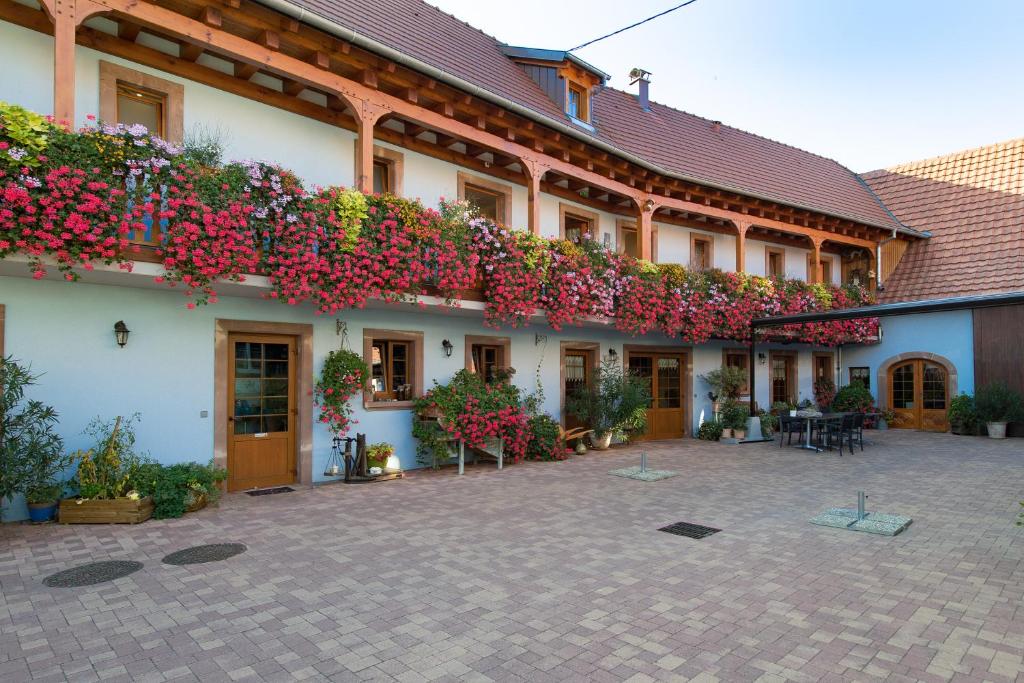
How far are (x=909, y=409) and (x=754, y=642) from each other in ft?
57.2

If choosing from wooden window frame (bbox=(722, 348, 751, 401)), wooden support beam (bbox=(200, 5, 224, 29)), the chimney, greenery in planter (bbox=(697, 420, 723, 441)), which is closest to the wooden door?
greenery in planter (bbox=(697, 420, 723, 441))

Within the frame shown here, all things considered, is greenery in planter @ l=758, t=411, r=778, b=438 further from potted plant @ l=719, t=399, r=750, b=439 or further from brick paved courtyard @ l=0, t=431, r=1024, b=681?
brick paved courtyard @ l=0, t=431, r=1024, b=681

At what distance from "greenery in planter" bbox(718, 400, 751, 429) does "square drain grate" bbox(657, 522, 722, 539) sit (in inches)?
355

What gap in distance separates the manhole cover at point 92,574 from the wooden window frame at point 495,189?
7887 mm

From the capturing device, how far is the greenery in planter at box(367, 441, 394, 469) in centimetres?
945

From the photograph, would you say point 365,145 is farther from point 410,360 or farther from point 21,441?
point 21,441

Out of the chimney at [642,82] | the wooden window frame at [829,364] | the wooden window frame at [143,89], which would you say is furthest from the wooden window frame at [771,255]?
the wooden window frame at [143,89]

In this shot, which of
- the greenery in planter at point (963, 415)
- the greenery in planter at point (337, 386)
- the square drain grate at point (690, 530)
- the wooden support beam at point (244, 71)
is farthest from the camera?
the greenery in planter at point (963, 415)

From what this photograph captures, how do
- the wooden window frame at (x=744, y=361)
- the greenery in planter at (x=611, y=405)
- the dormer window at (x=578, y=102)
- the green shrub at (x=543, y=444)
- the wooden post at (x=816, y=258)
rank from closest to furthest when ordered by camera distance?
the green shrub at (x=543, y=444)
the greenery in planter at (x=611, y=405)
the dormer window at (x=578, y=102)
the wooden window frame at (x=744, y=361)
the wooden post at (x=816, y=258)

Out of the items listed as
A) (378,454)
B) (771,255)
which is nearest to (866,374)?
(771,255)

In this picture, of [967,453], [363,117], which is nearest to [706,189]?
[967,453]

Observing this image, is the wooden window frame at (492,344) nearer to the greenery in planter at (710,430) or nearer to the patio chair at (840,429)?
the greenery in planter at (710,430)

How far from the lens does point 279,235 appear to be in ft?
24.5

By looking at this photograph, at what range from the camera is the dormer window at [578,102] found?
13.8 meters
